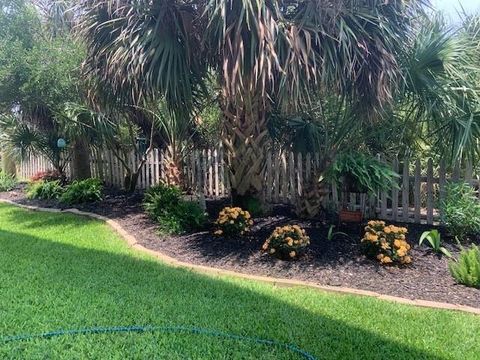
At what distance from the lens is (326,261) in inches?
197

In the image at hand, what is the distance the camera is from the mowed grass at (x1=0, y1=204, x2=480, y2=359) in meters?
2.88

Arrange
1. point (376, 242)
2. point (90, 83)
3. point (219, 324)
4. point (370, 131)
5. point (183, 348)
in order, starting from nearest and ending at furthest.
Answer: point (183, 348)
point (219, 324)
point (376, 242)
point (90, 83)
point (370, 131)

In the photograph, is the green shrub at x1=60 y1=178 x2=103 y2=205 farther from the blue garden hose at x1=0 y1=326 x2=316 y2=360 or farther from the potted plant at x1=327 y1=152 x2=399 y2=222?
the blue garden hose at x1=0 y1=326 x2=316 y2=360

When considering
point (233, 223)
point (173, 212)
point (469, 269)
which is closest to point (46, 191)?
point (173, 212)

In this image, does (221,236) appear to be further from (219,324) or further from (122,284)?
(219,324)

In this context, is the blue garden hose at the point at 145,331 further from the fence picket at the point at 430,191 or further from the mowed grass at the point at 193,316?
the fence picket at the point at 430,191

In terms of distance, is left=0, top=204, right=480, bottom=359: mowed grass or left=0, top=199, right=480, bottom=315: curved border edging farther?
left=0, top=199, right=480, bottom=315: curved border edging

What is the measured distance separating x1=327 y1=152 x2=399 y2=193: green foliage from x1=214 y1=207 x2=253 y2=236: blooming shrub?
135 cm

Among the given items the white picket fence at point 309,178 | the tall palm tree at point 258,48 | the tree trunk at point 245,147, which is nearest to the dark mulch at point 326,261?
the white picket fence at point 309,178

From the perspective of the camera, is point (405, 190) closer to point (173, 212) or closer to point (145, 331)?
point (173, 212)

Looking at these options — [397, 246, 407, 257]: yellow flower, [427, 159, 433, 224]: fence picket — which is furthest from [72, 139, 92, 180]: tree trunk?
[397, 246, 407, 257]: yellow flower

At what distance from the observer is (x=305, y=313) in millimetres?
3578

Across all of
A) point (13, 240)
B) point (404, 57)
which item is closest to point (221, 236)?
point (13, 240)

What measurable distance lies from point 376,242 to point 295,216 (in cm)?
224
